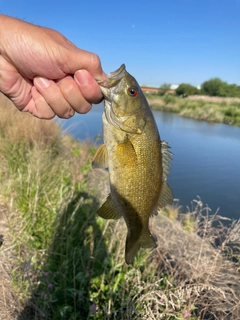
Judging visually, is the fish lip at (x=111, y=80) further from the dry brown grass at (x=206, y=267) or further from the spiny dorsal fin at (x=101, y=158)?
the dry brown grass at (x=206, y=267)

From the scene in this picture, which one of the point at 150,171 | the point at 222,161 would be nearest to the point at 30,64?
the point at 150,171

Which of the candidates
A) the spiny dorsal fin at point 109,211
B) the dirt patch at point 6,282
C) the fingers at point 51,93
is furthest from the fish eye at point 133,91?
the dirt patch at point 6,282

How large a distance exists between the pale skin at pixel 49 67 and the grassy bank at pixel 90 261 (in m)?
1.32

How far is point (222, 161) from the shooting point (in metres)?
11.9

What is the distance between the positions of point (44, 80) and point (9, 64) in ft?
0.91

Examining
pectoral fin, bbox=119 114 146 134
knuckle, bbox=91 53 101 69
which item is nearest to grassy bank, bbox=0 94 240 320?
pectoral fin, bbox=119 114 146 134

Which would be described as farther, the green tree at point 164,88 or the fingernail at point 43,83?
the green tree at point 164,88

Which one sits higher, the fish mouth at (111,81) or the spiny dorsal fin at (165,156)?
the fish mouth at (111,81)

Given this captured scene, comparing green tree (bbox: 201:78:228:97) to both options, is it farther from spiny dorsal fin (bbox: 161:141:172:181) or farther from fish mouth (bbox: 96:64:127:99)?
fish mouth (bbox: 96:64:127:99)

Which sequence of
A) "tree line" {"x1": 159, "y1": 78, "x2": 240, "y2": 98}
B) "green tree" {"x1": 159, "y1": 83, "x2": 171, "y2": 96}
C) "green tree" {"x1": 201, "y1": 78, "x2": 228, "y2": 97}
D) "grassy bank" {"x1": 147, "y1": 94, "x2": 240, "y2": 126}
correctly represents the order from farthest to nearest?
"green tree" {"x1": 159, "y1": 83, "x2": 171, "y2": 96}, "green tree" {"x1": 201, "y1": 78, "x2": 228, "y2": 97}, "tree line" {"x1": 159, "y1": 78, "x2": 240, "y2": 98}, "grassy bank" {"x1": 147, "y1": 94, "x2": 240, "y2": 126}

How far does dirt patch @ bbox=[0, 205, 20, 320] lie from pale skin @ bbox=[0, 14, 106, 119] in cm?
184

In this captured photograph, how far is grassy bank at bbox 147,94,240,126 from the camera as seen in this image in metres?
25.2

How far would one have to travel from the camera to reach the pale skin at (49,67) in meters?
1.76

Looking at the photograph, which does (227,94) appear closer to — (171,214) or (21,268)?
(171,214)
